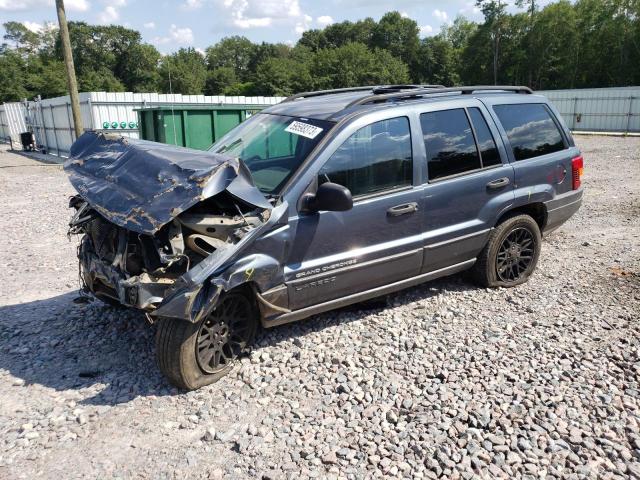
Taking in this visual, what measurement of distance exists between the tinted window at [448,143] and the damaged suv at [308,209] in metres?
0.01

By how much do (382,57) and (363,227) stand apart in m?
75.7

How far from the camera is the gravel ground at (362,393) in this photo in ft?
9.92

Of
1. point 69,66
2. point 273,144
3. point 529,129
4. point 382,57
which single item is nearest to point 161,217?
point 273,144

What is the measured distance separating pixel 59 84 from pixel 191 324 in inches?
2718

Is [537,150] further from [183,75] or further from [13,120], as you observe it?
[183,75]

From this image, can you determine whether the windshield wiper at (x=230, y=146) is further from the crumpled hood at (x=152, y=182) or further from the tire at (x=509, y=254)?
the tire at (x=509, y=254)

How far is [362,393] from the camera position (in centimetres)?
365

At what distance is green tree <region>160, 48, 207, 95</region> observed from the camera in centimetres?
6938

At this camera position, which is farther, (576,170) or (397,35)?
(397,35)

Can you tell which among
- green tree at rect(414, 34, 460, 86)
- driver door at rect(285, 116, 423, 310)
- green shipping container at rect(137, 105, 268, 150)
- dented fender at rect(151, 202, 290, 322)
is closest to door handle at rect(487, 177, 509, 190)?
driver door at rect(285, 116, 423, 310)

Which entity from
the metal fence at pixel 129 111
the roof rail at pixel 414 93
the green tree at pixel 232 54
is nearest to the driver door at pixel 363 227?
the roof rail at pixel 414 93

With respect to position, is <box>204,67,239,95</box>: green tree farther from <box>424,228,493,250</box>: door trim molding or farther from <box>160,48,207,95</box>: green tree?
<box>424,228,493,250</box>: door trim molding

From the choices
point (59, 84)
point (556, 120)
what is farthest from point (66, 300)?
point (59, 84)

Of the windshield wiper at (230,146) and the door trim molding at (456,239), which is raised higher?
the windshield wiper at (230,146)
